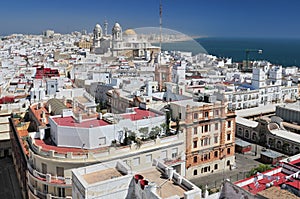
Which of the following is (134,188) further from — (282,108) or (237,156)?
Result: (282,108)

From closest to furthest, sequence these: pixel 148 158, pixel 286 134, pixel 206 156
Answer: pixel 148 158 < pixel 206 156 < pixel 286 134

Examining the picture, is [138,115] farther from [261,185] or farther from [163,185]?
[261,185]

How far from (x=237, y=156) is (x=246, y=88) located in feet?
30.4


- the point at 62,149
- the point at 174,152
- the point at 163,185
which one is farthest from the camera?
the point at 174,152

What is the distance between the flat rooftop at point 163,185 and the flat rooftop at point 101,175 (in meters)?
0.64

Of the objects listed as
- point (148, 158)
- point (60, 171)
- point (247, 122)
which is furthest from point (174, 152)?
point (247, 122)

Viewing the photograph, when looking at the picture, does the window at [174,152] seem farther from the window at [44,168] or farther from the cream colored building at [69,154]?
the window at [44,168]

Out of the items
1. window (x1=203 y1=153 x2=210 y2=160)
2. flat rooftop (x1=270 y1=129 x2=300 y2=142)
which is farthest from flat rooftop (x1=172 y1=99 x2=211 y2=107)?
flat rooftop (x1=270 y1=129 x2=300 y2=142)

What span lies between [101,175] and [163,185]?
4.76 feet

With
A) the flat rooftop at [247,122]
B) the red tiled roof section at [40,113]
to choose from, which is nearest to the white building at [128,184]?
the red tiled roof section at [40,113]

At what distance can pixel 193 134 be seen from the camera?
15.3 meters

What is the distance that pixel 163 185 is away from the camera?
773 centimetres

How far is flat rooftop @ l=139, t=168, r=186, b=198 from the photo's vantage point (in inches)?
291

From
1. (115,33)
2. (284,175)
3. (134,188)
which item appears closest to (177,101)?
(284,175)
